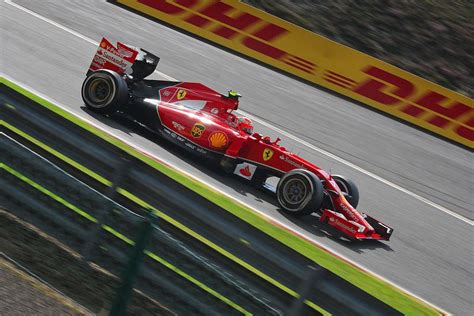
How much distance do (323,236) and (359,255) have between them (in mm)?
469

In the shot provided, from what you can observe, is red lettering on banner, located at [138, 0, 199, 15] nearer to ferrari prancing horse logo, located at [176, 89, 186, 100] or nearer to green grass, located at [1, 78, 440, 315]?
ferrari prancing horse logo, located at [176, 89, 186, 100]

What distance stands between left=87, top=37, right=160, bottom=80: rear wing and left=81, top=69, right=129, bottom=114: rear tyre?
32cm

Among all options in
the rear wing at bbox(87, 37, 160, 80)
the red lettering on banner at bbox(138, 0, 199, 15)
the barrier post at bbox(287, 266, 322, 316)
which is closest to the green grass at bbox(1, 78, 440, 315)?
the rear wing at bbox(87, 37, 160, 80)

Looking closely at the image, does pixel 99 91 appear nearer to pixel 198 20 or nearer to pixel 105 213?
pixel 105 213

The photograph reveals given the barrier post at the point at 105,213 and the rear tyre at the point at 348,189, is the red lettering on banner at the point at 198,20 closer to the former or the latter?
the rear tyre at the point at 348,189

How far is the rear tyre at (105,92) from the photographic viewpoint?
947 cm

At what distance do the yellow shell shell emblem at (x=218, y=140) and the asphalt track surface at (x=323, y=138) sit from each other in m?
0.45

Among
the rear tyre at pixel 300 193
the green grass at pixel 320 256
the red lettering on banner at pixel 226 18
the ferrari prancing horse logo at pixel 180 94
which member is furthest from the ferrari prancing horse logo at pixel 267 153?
the red lettering on banner at pixel 226 18

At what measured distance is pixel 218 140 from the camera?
9.05 metres

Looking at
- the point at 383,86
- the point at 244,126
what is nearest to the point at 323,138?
the point at 383,86

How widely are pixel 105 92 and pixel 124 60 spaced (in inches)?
20.7

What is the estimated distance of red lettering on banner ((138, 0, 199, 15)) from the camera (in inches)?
617

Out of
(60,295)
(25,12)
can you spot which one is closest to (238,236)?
(60,295)

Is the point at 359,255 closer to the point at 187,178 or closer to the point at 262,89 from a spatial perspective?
the point at 187,178
